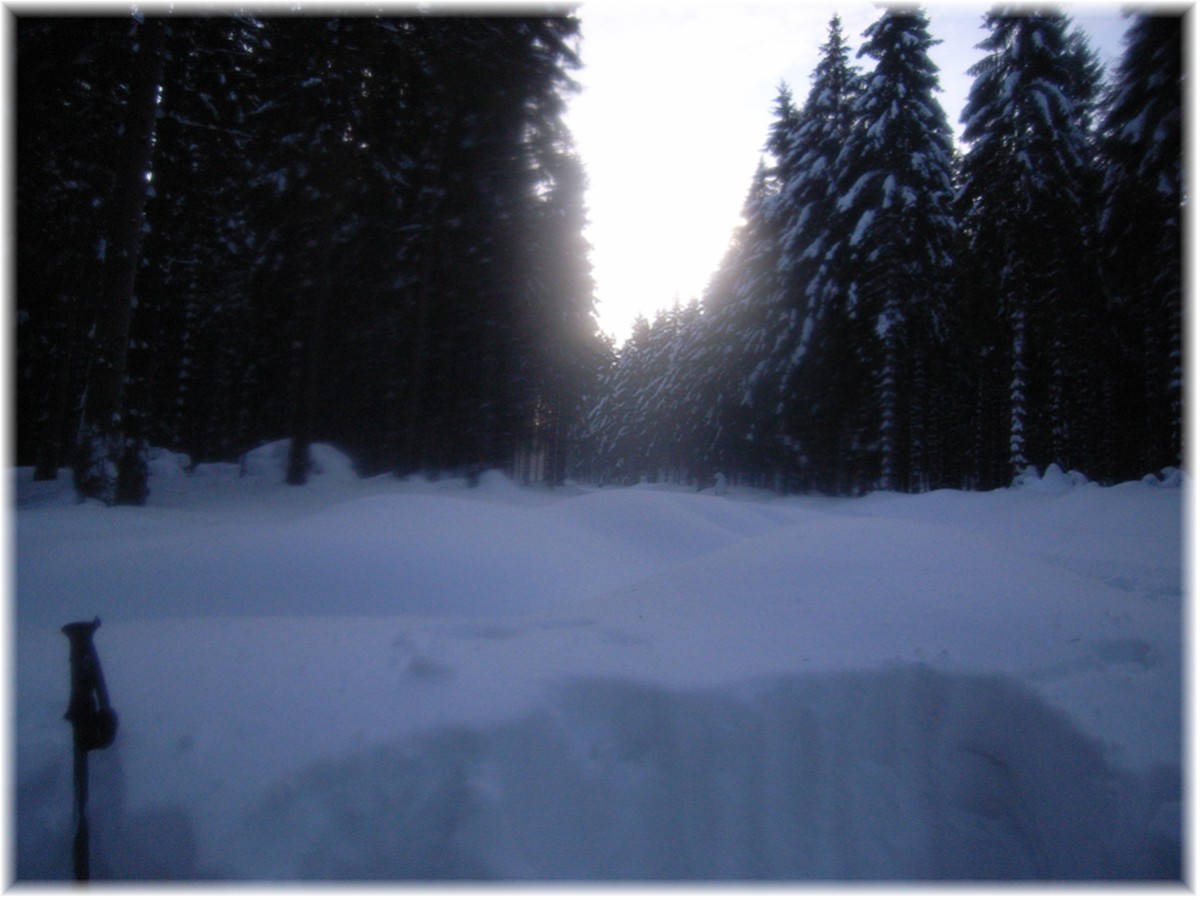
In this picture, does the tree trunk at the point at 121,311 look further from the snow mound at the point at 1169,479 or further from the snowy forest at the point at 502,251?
the snow mound at the point at 1169,479

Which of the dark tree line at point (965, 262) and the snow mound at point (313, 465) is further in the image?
the dark tree line at point (965, 262)

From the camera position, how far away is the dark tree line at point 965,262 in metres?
14.5

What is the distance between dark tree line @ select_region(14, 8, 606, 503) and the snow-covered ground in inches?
255

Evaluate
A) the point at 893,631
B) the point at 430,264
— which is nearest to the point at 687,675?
the point at 893,631

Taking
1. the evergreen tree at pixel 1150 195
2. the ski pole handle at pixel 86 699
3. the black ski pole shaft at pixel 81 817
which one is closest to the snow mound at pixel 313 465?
the ski pole handle at pixel 86 699

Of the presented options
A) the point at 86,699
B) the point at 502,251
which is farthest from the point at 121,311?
the point at 502,251

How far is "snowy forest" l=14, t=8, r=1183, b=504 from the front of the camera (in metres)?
12.0

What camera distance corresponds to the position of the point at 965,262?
62.1 feet

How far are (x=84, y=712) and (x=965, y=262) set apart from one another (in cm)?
2275

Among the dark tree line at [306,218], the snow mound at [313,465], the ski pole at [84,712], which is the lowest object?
the ski pole at [84,712]

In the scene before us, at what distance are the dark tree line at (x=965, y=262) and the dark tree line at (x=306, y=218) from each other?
8879mm

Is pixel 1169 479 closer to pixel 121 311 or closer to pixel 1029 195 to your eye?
pixel 1029 195

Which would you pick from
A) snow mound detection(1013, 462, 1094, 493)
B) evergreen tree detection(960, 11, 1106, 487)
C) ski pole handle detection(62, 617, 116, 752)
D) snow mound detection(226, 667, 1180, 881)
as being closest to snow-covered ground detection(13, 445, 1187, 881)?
snow mound detection(226, 667, 1180, 881)

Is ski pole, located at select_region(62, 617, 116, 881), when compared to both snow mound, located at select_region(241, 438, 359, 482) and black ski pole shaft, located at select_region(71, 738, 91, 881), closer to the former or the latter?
black ski pole shaft, located at select_region(71, 738, 91, 881)
